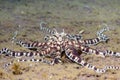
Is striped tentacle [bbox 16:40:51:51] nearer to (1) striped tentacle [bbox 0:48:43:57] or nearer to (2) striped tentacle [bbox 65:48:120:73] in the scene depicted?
(1) striped tentacle [bbox 0:48:43:57]

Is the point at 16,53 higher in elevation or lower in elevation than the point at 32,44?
lower

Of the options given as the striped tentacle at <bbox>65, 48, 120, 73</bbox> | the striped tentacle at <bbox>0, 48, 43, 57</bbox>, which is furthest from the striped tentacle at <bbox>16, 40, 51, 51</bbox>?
the striped tentacle at <bbox>65, 48, 120, 73</bbox>

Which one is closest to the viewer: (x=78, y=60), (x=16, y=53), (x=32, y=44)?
(x=78, y=60)

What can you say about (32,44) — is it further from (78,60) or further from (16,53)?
(78,60)

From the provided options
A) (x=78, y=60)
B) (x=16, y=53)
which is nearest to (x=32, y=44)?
(x=16, y=53)

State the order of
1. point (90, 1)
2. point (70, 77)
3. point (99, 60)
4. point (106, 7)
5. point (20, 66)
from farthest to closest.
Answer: point (90, 1)
point (106, 7)
point (99, 60)
point (20, 66)
point (70, 77)

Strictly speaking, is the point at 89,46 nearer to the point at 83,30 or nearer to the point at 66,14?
the point at 83,30

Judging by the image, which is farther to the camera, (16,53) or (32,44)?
(32,44)

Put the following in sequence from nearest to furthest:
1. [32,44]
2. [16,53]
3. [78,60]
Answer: [78,60]
[16,53]
[32,44]

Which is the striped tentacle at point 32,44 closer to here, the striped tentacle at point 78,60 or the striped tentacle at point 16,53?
the striped tentacle at point 16,53

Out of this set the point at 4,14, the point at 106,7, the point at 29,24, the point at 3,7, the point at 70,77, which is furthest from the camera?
the point at 106,7

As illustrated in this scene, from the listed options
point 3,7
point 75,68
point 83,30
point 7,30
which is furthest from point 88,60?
point 3,7
